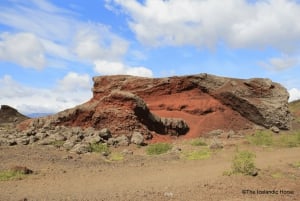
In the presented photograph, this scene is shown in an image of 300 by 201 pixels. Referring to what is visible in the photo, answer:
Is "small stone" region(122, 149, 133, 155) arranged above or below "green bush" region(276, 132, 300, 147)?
below

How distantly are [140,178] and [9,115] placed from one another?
45294 mm

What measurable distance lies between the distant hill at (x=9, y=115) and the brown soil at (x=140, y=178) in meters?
36.0

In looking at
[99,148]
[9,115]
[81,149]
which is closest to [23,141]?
[81,149]

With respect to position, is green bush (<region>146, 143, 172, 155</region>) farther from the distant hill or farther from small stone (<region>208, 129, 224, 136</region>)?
the distant hill

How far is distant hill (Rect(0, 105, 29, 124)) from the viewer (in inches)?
2069

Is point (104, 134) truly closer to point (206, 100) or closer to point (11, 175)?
point (11, 175)

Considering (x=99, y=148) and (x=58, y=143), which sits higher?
(x=58, y=143)

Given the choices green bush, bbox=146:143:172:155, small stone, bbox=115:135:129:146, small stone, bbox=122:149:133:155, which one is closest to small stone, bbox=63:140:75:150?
small stone, bbox=115:135:129:146

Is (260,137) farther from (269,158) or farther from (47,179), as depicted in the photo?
(47,179)

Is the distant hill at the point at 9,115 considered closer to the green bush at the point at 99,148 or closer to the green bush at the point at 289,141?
the green bush at the point at 99,148

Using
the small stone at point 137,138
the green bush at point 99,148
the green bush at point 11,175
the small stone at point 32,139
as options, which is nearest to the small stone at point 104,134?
the small stone at point 137,138

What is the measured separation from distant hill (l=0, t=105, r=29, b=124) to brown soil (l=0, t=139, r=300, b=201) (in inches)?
1416

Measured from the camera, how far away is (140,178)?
12.5m

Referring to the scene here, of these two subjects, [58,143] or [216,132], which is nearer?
[58,143]
